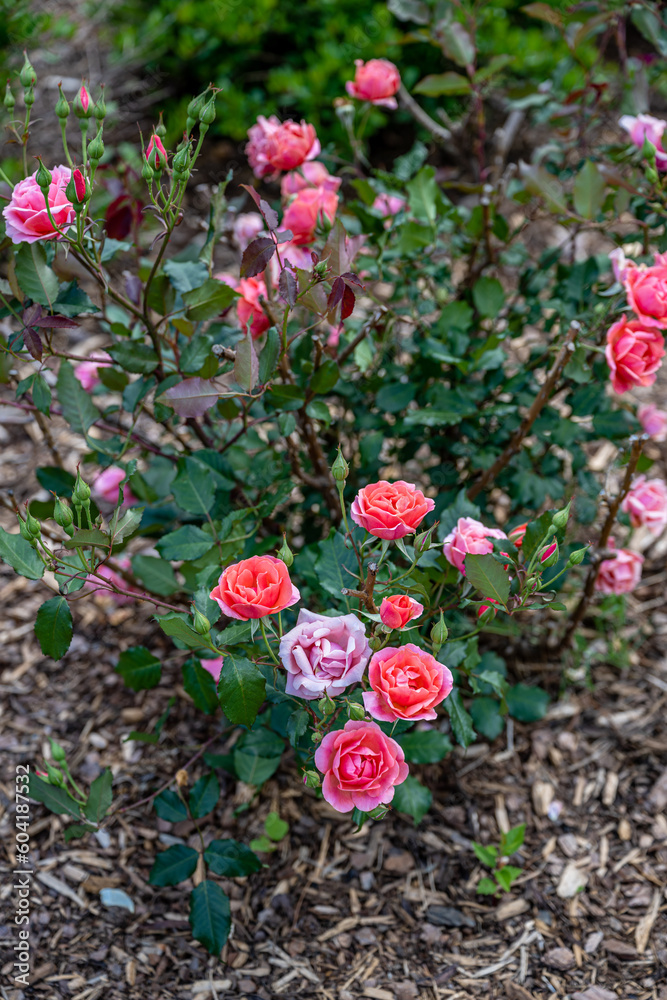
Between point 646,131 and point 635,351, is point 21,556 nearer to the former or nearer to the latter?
point 635,351

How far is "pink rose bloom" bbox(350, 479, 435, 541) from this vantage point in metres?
1.07

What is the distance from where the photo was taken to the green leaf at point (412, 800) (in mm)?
1489

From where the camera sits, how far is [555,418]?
1.72m

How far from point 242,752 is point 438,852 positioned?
531mm

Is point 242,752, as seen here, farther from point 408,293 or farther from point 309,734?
point 408,293

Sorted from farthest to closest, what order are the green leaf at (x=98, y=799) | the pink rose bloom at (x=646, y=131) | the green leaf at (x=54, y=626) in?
the pink rose bloom at (x=646, y=131)
the green leaf at (x=98, y=799)
the green leaf at (x=54, y=626)

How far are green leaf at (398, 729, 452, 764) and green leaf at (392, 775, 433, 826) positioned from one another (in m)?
0.06

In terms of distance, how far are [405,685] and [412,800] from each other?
58 centimetres

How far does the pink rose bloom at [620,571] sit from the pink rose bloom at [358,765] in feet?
3.00

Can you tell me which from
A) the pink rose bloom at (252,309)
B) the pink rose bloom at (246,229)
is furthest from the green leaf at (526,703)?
the pink rose bloom at (246,229)

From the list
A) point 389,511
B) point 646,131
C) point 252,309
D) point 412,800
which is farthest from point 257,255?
point 412,800

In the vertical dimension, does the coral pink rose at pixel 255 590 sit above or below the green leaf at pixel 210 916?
above

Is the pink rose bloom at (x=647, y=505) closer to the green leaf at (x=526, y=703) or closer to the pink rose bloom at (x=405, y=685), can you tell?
the green leaf at (x=526, y=703)

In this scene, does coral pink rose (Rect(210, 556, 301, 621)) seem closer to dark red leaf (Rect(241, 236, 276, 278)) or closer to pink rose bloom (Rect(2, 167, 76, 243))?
dark red leaf (Rect(241, 236, 276, 278))
